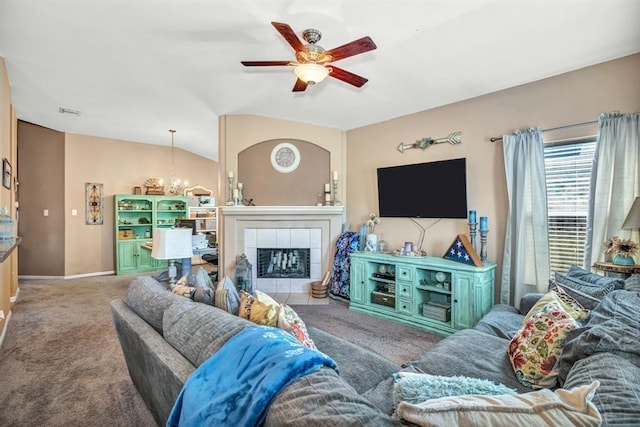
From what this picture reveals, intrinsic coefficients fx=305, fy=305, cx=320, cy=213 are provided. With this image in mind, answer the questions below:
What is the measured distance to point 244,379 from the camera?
38.4 inches

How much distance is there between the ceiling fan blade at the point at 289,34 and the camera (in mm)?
1818

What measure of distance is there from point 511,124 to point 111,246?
7266mm

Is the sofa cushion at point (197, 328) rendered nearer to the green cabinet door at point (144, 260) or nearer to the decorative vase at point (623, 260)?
the decorative vase at point (623, 260)

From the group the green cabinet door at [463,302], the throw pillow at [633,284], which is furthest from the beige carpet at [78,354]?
the throw pillow at [633,284]

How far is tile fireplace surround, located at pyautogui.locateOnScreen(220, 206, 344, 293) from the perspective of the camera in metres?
4.65

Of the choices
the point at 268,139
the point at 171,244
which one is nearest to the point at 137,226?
the point at 268,139

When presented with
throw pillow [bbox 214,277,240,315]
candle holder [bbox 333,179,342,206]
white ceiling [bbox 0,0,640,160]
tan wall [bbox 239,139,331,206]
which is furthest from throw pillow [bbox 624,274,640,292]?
tan wall [bbox 239,139,331,206]

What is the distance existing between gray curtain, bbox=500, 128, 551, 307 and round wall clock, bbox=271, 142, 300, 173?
9.23 ft

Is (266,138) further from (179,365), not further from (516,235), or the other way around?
(179,365)

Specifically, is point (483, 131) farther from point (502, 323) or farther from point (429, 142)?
point (502, 323)

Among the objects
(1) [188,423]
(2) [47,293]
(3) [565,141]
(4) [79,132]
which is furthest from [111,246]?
(3) [565,141]

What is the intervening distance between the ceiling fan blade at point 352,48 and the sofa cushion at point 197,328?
1769mm

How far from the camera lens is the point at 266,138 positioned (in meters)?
4.67

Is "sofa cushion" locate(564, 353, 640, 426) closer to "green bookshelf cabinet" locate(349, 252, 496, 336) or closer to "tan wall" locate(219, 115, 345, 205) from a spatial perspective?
"green bookshelf cabinet" locate(349, 252, 496, 336)
